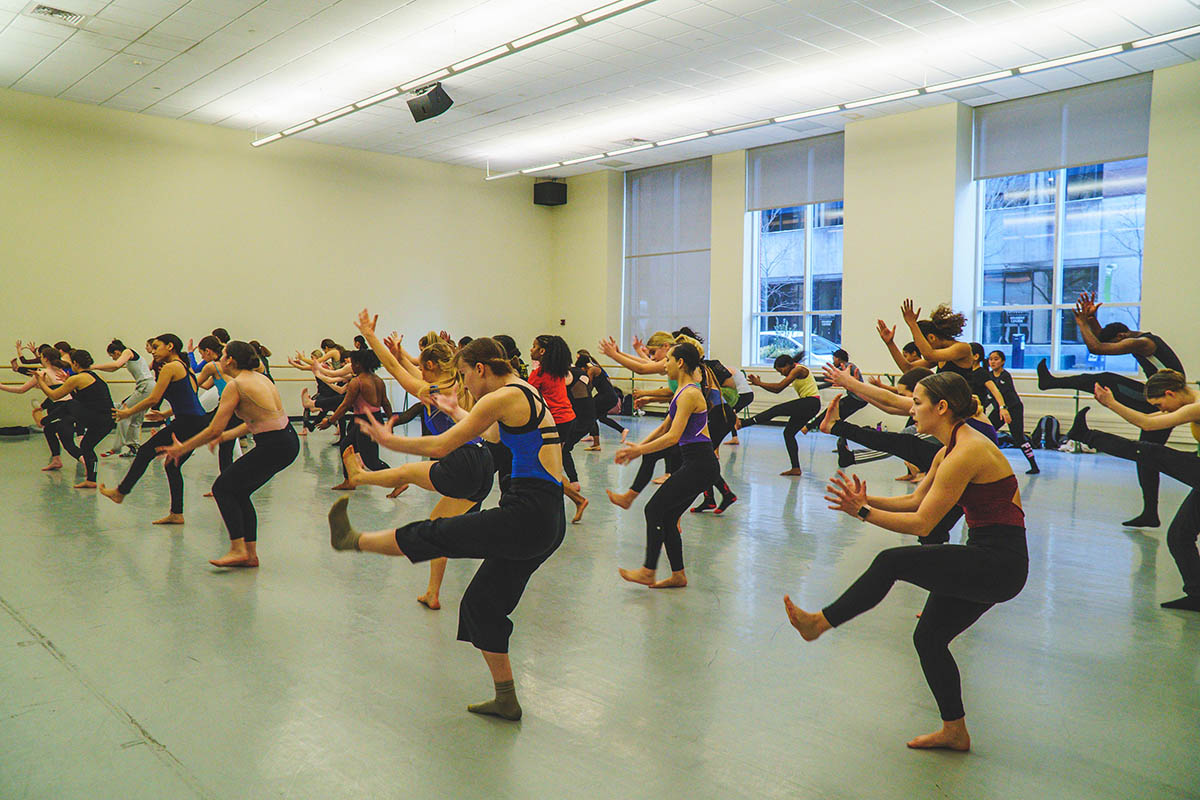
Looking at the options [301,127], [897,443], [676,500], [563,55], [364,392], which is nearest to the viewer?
[897,443]

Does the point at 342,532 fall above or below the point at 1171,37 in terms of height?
below

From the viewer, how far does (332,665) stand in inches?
133

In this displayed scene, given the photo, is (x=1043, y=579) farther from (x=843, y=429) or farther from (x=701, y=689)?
(x=701, y=689)

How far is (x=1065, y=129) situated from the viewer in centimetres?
1135

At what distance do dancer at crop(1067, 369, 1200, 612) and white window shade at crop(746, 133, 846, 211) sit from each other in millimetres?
9877

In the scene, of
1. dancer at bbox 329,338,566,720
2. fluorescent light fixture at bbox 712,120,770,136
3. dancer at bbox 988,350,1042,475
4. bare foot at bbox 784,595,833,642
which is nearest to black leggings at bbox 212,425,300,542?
dancer at bbox 329,338,566,720

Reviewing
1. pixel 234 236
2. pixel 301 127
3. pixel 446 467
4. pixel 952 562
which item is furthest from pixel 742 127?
pixel 952 562

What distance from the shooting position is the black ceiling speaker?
10.7m

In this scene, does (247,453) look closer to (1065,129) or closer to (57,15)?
(57,15)

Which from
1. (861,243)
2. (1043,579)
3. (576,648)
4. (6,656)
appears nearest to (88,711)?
(6,656)

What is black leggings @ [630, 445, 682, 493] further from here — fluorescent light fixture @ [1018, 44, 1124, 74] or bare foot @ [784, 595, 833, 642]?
fluorescent light fixture @ [1018, 44, 1124, 74]

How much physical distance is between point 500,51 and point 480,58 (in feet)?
1.06

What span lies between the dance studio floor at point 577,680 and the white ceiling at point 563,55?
5616 millimetres

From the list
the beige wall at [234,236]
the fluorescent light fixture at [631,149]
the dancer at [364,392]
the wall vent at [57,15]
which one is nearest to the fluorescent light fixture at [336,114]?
the beige wall at [234,236]
